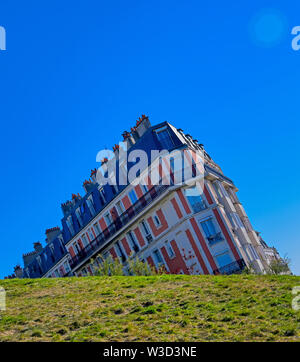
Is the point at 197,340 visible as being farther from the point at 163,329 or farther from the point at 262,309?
the point at 262,309

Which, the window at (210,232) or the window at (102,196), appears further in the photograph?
the window at (102,196)

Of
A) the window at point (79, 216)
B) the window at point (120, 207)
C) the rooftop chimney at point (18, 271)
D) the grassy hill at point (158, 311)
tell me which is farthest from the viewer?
the rooftop chimney at point (18, 271)

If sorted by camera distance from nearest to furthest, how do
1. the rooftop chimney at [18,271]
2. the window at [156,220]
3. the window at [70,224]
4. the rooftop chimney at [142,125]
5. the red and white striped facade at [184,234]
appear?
1. the red and white striped facade at [184,234]
2. the window at [156,220]
3. the rooftop chimney at [142,125]
4. the window at [70,224]
5. the rooftop chimney at [18,271]

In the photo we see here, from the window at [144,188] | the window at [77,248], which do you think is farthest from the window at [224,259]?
the window at [77,248]

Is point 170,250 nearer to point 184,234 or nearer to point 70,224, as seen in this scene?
point 184,234

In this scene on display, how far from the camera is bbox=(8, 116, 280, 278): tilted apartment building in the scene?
1390 inches

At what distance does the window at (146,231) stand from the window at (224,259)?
257 inches

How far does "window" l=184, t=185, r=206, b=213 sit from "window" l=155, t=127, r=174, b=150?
4.18 meters

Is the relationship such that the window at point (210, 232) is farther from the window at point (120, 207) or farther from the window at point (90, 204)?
the window at point (90, 204)

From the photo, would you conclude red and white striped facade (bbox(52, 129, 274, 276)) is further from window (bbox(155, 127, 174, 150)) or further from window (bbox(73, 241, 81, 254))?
window (bbox(73, 241, 81, 254))

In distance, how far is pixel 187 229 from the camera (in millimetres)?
35781

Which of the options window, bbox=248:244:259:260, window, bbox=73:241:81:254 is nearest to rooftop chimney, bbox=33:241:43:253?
window, bbox=73:241:81:254

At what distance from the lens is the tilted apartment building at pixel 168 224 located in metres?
35.3

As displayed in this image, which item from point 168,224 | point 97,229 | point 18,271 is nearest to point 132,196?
point 168,224
